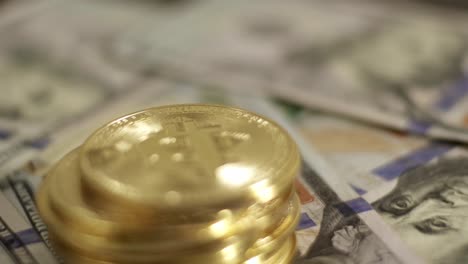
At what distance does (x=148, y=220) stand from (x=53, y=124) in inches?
18.9

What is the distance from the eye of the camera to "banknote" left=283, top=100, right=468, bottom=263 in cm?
53

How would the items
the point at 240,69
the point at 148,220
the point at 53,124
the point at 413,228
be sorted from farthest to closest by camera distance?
the point at 240,69 < the point at 53,124 < the point at 413,228 < the point at 148,220

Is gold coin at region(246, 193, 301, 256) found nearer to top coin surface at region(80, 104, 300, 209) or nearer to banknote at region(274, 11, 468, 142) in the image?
top coin surface at region(80, 104, 300, 209)

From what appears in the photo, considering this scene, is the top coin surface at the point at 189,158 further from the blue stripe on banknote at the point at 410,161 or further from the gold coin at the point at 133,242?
the blue stripe on banknote at the point at 410,161

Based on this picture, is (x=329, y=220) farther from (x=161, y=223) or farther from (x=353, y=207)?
(x=161, y=223)

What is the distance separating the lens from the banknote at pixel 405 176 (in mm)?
525

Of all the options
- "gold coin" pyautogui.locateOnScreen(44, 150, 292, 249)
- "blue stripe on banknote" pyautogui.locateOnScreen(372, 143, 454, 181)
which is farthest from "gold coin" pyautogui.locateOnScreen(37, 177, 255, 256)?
"blue stripe on banknote" pyautogui.locateOnScreen(372, 143, 454, 181)

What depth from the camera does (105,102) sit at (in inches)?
34.3

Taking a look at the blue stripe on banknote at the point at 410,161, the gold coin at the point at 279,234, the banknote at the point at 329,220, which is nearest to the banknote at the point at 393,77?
the blue stripe on banknote at the point at 410,161

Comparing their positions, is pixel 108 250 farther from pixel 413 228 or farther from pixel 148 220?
pixel 413 228

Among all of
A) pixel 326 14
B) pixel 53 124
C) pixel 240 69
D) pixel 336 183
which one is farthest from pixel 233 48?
pixel 336 183

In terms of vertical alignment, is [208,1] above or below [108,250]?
below

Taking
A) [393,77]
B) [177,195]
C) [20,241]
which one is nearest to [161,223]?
[177,195]

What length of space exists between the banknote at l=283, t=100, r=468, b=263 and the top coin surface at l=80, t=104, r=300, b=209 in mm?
168
